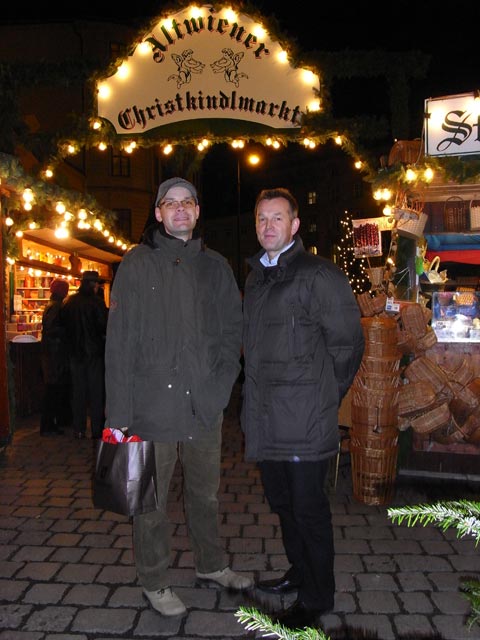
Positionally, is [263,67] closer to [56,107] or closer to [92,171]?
[56,107]

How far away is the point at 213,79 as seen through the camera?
6609mm

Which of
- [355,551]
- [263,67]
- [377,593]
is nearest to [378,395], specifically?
[355,551]

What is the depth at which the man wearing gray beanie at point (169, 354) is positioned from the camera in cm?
297

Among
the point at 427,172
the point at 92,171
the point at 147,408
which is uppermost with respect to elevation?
the point at 92,171

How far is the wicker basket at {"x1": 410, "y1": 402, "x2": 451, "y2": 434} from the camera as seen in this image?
500 centimetres

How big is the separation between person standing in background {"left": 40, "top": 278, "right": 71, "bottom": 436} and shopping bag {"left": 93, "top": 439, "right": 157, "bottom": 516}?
473cm

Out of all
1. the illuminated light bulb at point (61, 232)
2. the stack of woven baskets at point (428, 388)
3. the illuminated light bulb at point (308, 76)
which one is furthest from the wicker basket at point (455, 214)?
the illuminated light bulb at point (61, 232)

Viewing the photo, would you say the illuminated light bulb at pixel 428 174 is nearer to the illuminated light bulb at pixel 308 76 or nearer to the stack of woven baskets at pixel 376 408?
the stack of woven baskets at pixel 376 408

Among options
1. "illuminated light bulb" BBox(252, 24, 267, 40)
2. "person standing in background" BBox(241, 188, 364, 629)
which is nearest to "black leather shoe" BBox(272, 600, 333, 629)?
"person standing in background" BBox(241, 188, 364, 629)

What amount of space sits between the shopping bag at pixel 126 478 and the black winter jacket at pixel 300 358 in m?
0.52

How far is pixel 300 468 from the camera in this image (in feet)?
9.53

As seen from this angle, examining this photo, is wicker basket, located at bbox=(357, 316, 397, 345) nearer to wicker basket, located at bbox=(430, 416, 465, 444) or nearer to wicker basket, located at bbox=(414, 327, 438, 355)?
wicker basket, located at bbox=(414, 327, 438, 355)

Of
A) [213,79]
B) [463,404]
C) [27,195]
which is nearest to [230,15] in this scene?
[213,79]

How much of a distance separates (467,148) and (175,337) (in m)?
3.52
